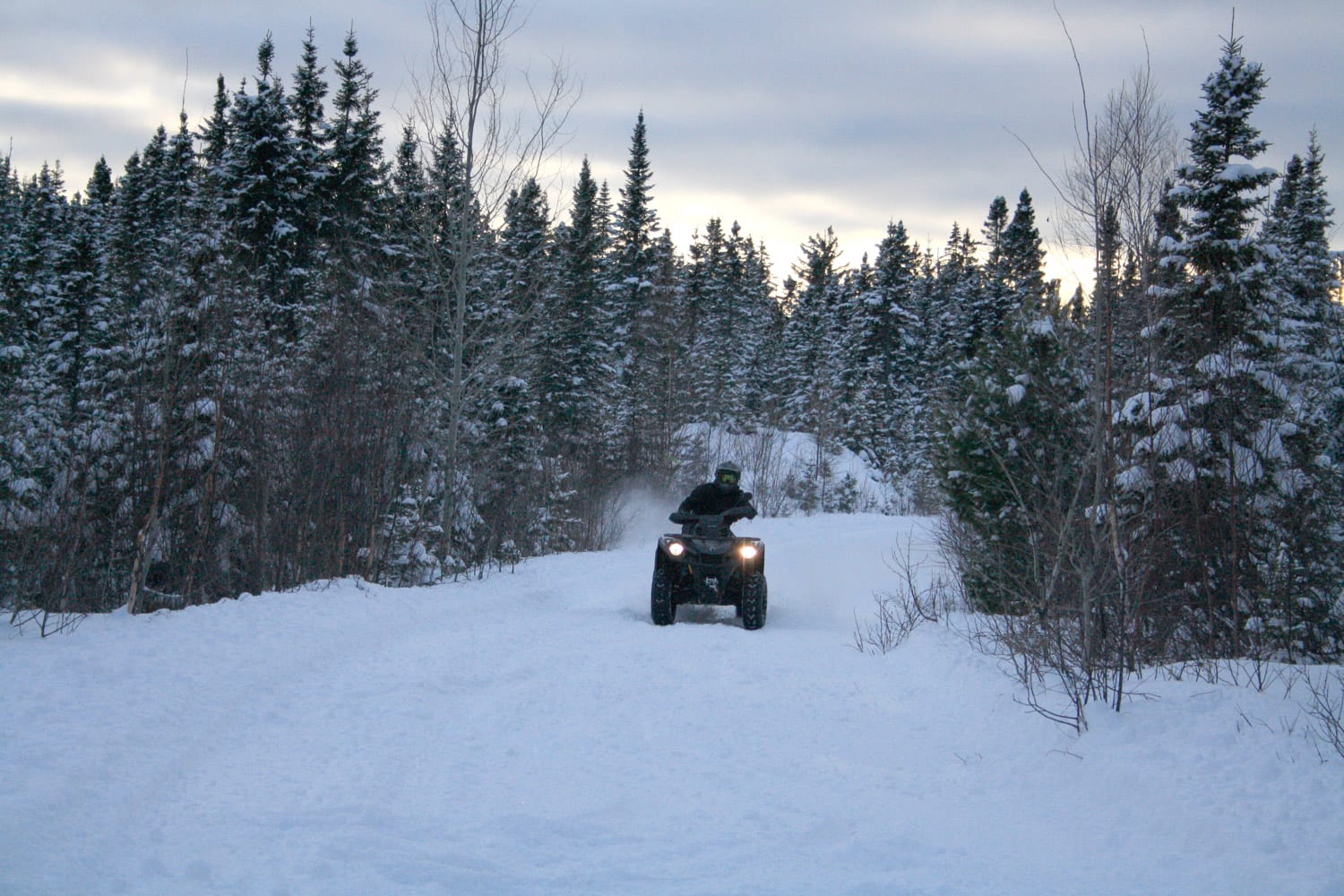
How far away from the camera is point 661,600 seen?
1068 centimetres

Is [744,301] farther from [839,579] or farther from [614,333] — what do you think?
[839,579]

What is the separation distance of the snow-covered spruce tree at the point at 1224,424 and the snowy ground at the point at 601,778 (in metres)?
6.57

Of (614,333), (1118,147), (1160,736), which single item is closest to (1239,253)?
(1118,147)

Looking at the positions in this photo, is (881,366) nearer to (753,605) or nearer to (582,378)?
(582,378)

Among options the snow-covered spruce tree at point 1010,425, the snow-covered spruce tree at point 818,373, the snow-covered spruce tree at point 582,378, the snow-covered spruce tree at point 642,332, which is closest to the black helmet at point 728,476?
the snow-covered spruce tree at point 1010,425

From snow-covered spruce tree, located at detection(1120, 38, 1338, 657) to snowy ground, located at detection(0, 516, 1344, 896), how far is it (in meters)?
6.57

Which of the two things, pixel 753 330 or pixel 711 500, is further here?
pixel 753 330

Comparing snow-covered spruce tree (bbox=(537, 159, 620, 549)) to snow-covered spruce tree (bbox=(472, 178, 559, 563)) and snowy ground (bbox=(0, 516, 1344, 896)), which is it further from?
snowy ground (bbox=(0, 516, 1344, 896))

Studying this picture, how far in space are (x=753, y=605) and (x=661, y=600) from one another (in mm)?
1164

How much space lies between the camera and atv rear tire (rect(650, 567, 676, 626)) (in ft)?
35.0

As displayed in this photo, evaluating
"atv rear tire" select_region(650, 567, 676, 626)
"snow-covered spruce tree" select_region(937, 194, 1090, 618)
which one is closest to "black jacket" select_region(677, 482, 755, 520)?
"atv rear tire" select_region(650, 567, 676, 626)

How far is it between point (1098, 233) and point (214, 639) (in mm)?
10543

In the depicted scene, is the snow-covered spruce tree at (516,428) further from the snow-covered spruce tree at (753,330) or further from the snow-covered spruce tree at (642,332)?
the snow-covered spruce tree at (753,330)

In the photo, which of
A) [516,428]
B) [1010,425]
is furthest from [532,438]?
[1010,425]
